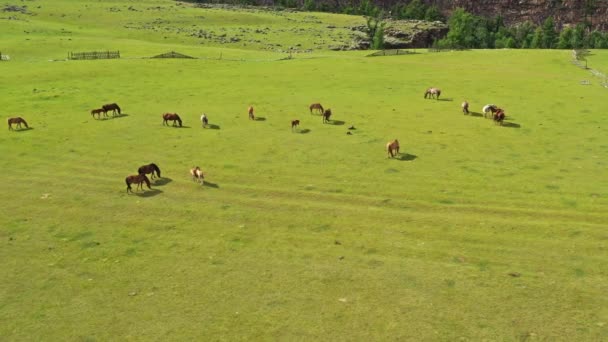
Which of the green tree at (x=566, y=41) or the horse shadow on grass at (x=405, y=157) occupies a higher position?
the green tree at (x=566, y=41)

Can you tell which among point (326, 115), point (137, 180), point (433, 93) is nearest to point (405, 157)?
point (326, 115)

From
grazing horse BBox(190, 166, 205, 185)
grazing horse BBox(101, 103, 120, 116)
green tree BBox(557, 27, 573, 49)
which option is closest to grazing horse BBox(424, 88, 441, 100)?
grazing horse BBox(101, 103, 120, 116)

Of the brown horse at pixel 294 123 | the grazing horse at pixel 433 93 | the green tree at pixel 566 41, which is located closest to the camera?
the brown horse at pixel 294 123

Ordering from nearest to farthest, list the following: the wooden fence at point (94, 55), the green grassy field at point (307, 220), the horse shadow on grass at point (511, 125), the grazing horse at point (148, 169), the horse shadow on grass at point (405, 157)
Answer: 1. the green grassy field at point (307, 220)
2. the grazing horse at point (148, 169)
3. the horse shadow on grass at point (405, 157)
4. the horse shadow on grass at point (511, 125)
5. the wooden fence at point (94, 55)

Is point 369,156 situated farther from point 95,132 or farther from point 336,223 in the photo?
point 95,132

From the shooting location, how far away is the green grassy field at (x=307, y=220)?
523 inches

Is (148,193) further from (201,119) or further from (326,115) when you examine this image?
(326,115)

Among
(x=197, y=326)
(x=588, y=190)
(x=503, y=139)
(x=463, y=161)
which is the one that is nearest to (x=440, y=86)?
(x=503, y=139)

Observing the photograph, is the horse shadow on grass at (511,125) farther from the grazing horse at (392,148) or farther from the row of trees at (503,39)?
the row of trees at (503,39)

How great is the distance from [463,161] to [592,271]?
11738 mm

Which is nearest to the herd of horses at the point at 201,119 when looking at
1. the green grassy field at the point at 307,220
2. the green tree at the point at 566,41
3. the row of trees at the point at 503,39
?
the green grassy field at the point at 307,220

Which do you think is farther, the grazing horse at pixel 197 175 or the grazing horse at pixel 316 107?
the grazing horse at pixel 316 107

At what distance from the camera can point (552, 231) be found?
18.0 metres

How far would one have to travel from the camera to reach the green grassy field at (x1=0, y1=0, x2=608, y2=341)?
13.3 metres
